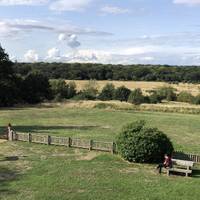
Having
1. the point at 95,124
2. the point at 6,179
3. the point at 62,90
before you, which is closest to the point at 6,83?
the point at 62,90

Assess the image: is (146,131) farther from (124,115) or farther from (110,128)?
(124,115)

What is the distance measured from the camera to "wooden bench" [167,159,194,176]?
880 inches

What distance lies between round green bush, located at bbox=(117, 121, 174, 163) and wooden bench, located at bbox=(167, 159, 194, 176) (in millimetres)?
1916

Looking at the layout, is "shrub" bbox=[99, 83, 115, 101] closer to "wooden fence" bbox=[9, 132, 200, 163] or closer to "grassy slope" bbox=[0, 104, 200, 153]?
"grassy slope" bbox=[0, 104, 200, 153]

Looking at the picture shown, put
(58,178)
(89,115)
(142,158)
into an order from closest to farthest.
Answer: (58,178) → (142,158) → (89,115)

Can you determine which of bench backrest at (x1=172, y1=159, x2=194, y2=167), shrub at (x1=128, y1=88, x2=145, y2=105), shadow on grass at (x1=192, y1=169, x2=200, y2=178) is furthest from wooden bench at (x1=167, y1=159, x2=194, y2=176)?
shrub at (x1=128, y1=88, x2=145, y2=105)

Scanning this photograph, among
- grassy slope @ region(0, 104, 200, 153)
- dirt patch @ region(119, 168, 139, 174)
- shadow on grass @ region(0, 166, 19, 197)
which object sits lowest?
grassy slope @ region(0, 104, 200, 153)

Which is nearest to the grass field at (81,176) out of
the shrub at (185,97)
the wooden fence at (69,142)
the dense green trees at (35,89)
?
the wooden fence at (69,142)

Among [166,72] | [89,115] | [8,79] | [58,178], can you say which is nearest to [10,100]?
[8,79]

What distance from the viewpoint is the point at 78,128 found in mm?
40281

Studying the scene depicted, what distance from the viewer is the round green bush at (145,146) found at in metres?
24.8

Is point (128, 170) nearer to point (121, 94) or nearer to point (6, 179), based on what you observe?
point (6, 179)

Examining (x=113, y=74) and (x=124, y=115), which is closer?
(x=124, y=115)

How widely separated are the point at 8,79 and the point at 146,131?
47193 millimetres
